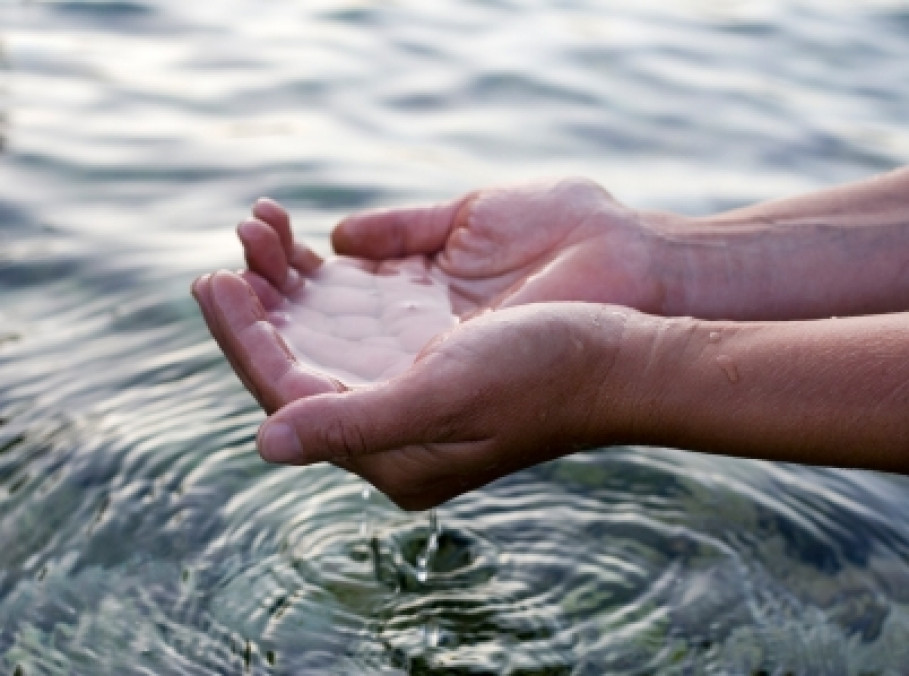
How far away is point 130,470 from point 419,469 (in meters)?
1.23

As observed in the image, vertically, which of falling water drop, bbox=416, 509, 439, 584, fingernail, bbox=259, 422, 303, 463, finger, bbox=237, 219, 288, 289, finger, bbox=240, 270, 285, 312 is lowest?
falling water drop, bbox=416, 509, 439, 584

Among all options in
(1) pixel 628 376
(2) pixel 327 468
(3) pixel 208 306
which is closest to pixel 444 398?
(1) pixel 628 376

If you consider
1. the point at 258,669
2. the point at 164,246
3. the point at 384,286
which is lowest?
the point at 258,669

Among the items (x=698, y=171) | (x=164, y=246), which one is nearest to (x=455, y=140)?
(x=698, y=171)

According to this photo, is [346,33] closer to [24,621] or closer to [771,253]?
[771,253]

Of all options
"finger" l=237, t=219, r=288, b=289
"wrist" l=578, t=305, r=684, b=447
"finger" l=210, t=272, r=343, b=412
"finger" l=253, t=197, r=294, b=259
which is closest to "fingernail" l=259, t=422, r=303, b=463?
"finger" l=210, t=272, r=343, b=412

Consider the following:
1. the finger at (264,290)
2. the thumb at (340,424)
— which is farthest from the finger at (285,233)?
the thumb at (340,424)

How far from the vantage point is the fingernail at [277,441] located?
2.35 meters

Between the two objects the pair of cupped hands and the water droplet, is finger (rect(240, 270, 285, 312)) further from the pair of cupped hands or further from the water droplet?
the water droplet

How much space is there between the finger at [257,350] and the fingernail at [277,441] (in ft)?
0.72

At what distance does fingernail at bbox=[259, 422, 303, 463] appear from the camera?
7.70ft

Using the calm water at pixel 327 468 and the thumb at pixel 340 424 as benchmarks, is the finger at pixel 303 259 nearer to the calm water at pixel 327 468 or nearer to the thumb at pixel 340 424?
the calm water at pixel 327 468

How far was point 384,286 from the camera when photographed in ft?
11.0

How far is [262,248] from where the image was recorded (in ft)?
10.1
